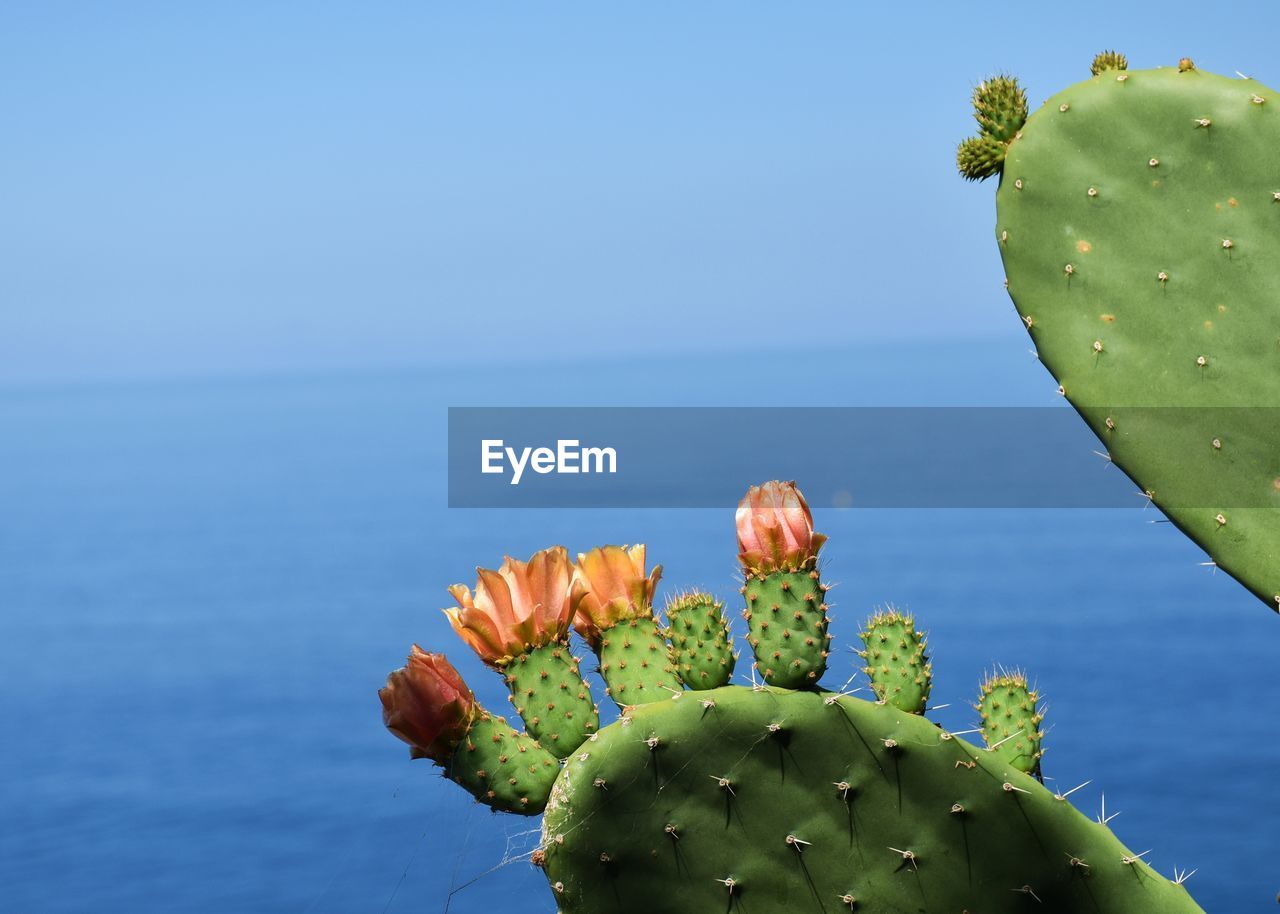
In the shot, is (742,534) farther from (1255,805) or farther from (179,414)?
(179,414)

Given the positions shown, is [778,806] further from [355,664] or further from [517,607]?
[355,664]

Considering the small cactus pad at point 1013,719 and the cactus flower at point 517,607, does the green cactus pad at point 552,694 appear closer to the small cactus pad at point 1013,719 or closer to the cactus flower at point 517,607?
the cactus flower at point 517,607

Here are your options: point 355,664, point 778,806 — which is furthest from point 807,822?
point 355,664

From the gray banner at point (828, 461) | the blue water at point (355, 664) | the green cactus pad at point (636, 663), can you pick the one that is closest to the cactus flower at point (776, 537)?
the green cactus pad at point (636, 663)

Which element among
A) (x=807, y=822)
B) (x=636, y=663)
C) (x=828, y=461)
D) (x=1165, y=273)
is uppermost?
(x=828, y=461)

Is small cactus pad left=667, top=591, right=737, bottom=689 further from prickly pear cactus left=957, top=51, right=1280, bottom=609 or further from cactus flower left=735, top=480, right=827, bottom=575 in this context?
prickly pear cactus left=957, top=51, right=1280, bottom=609

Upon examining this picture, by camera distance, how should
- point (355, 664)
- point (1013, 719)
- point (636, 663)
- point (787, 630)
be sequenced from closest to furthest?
point (787, 630) → point (636, 663) → point (1013, 719) → point (355, 664)
